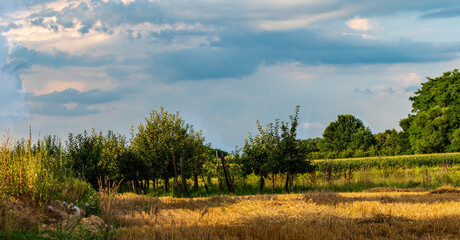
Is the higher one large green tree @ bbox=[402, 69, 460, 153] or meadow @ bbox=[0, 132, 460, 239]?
large green tree @ bbox=[402, 69, 460, 153]

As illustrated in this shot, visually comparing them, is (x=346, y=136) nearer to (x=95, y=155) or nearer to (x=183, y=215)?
(x=95, y=155)

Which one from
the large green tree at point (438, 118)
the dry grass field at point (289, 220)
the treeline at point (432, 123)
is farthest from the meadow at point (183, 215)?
the large green tree at point (438, 118)

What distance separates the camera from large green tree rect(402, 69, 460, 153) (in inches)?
1916

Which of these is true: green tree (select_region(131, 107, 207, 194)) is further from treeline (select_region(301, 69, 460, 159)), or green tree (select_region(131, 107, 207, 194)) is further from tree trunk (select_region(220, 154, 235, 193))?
treeline (select_region(301, 69, 460, 159))

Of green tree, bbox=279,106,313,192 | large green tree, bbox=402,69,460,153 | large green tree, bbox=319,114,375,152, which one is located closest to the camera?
green tree, bbox=279,106,313,192

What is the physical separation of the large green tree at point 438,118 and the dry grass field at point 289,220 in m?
40.9

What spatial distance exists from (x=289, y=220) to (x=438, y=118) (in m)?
45.7

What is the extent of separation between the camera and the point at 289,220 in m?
9.20

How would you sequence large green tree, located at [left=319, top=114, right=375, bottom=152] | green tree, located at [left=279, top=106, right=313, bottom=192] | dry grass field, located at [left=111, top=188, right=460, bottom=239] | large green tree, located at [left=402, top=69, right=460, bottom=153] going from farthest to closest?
large green tree, located at [left=319, top=114, right=375, bottom=152] → large green tree, located at [left=402, top=69, right=460, bottom=153] → green tree, located at [left=279, top=106, right=313, bottom=192] → dry grass field, located at [left=111, top=188, right=460, bottom=239]

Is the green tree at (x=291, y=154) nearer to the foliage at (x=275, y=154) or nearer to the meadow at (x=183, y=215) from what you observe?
the foliage at (x=275, y=154)

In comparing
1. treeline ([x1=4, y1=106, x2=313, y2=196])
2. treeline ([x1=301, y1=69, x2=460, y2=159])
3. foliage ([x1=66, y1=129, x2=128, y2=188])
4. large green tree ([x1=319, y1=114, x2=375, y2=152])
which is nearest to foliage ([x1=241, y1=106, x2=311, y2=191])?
treeline ([x1=4, y1=106, x2=313, y2=196])

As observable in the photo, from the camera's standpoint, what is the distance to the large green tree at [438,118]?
1916 inches

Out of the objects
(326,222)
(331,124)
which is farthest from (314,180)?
(331,124)

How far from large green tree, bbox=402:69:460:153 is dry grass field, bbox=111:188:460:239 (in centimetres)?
4087
